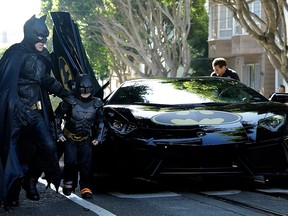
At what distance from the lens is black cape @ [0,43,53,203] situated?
25.8ft

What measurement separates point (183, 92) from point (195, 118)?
108cm

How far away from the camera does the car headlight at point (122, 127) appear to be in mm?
8906

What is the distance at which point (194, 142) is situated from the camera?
28.9 feet

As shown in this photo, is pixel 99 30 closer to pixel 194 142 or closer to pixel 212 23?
pixel 212 23

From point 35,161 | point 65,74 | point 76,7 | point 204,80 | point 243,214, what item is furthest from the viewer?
point 76,7

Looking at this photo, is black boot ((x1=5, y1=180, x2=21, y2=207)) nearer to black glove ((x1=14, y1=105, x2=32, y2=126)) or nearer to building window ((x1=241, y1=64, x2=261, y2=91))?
black glove ((x1=14, y1=105, x2=32, y2=126))

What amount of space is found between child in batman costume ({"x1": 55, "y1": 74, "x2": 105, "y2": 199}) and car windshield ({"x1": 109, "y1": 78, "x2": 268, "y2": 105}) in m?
1.13

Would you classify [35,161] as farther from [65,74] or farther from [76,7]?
[76,7]

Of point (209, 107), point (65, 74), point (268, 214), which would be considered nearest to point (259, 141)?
point (209, 107)

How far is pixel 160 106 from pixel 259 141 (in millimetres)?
1260

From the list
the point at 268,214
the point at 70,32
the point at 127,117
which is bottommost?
the point at 268,214

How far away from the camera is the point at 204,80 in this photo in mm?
10688

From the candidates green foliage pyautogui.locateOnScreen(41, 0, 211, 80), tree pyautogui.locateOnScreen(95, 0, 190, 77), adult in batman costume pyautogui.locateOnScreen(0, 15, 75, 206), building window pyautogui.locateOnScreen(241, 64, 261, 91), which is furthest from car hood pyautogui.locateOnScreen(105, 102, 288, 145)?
building window pyautogui.locateOnScreen(241, 64, 261, 91)

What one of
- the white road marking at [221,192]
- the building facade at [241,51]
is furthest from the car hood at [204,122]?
the building facade at [241,51]
